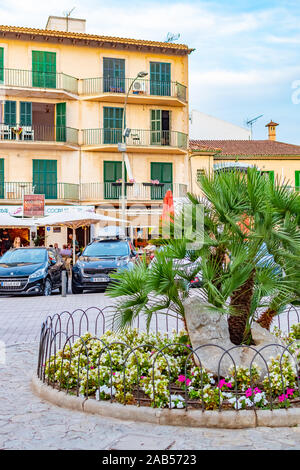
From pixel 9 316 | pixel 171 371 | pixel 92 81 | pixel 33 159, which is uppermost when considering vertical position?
pixel 92 81

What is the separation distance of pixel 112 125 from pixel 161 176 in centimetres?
432

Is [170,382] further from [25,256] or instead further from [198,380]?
[25,256]

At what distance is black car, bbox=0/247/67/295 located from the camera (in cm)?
1634

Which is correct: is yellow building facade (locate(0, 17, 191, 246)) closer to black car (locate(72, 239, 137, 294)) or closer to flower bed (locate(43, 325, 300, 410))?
black car (locate(72, 239, 137, 294))

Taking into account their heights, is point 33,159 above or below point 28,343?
above

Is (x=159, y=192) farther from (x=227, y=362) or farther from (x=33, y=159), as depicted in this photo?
(x=227, y=362)

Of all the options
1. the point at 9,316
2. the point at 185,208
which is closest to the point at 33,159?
the point at 9,316

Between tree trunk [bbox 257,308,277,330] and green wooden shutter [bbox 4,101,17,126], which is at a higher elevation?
green wooden shutter [bbox 4,101,17,126]

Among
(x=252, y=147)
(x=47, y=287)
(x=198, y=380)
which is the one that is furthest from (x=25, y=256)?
(x=252, y=147)

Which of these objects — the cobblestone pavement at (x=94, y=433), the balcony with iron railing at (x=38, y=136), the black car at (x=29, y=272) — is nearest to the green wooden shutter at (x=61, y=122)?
the balcony with iron railing at (x=38, y=136)

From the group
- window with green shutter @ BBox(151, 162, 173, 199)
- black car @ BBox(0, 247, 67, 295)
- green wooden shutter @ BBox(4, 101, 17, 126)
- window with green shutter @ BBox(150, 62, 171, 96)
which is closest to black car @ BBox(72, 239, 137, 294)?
black car @ BBox(0, 247, 67, 295)

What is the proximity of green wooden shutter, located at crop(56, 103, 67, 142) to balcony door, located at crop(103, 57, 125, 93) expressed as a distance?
2.80 meters

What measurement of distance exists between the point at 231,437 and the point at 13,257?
45.1 ft

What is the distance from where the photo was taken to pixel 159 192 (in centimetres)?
3512
